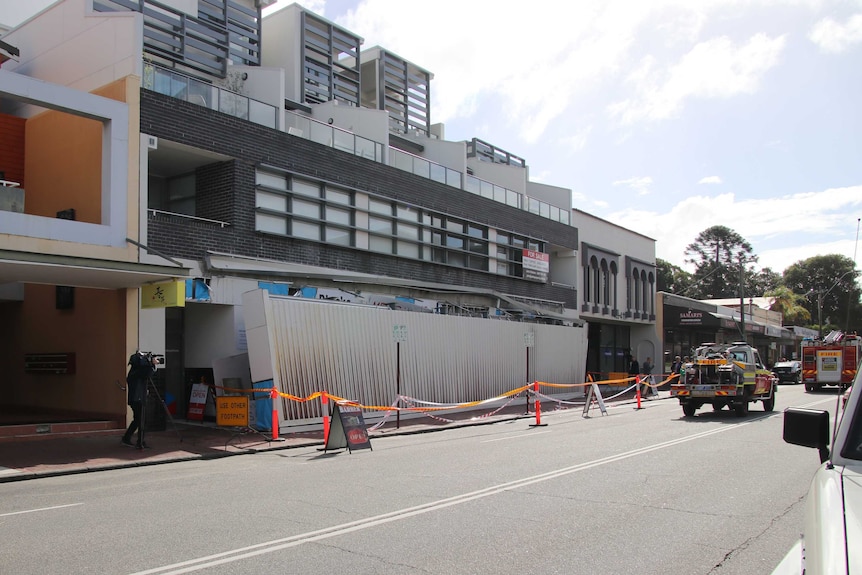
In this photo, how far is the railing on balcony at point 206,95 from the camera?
59.2 feet

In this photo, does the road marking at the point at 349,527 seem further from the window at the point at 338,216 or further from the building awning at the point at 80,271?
the window at the point at 338,216

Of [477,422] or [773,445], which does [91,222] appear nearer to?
[477,422]

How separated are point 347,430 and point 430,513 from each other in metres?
6.28

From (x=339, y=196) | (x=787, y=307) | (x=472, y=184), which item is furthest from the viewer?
(x=787, y=307)

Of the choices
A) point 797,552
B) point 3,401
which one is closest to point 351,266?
point 3,401

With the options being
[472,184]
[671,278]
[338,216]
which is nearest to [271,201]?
[338,216]

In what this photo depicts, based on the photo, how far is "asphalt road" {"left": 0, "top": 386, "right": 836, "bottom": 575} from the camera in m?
5.98

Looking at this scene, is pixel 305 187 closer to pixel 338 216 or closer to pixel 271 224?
pixel 338 216

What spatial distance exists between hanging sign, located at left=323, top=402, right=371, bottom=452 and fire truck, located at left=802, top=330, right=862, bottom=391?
91.9 ft

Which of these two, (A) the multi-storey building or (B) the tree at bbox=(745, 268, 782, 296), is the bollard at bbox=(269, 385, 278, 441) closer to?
(A) the multi-storey building

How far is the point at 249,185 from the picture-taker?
2023 centimetres

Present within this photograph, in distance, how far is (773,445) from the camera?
44.2 ft

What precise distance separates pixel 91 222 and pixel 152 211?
1.42m

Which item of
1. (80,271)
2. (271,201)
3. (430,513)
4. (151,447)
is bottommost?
(151,447)
